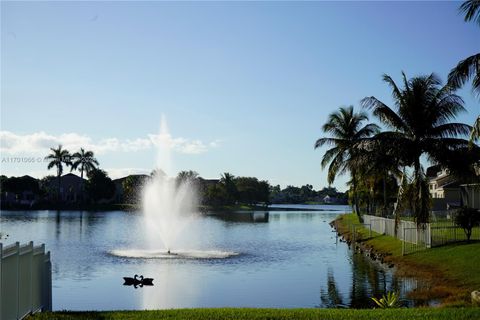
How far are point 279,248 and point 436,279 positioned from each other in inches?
797

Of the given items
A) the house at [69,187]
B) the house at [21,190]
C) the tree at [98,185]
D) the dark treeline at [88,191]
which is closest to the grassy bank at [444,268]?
the dark treeline at [88,191]

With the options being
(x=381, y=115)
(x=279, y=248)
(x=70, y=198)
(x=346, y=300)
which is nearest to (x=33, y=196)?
(x=70, y=198)

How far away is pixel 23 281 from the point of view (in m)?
13.3

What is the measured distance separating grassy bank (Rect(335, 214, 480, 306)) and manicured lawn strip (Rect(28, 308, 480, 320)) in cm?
313

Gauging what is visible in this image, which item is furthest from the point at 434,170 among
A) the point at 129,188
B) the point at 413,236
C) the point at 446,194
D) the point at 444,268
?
the point at 129,188

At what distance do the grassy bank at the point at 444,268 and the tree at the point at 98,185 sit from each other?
340 feet

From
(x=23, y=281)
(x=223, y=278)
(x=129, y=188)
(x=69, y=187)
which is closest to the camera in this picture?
(x=23, y=281)

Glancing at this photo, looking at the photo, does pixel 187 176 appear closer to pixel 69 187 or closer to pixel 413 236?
pixel 69 187

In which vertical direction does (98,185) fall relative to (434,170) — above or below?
above

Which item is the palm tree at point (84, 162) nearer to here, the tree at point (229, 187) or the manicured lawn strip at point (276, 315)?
the tree at point (229, 187)

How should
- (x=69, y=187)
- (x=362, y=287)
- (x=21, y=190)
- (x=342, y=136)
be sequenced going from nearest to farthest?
(x=362, y=287), (x=342, y=136), (x=21, y=190), (x=69, y=187)

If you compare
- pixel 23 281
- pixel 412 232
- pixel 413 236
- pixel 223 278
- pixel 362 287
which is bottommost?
pixel 362 287

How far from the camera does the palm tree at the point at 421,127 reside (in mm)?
33344

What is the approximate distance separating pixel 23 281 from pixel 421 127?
86.5 feet
